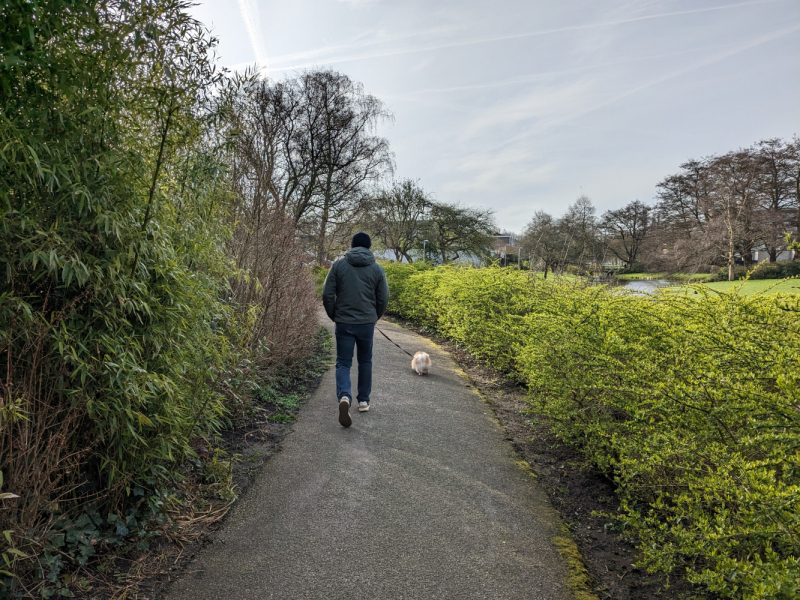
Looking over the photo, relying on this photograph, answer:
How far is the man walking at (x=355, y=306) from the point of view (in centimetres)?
521

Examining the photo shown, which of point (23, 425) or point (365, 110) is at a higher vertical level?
point (365, 110)

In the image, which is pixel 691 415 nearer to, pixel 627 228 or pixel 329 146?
pixel 329 146

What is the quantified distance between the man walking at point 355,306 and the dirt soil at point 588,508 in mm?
1754

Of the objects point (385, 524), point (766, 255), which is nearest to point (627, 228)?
point (766, 255)

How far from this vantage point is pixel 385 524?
3027 millimetres

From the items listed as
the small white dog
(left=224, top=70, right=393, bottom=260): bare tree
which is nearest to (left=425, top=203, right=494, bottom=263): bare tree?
(left=224, top=70, right=393, bottom=260): bare tree

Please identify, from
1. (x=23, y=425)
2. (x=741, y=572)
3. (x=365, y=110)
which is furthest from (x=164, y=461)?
(x=365, y=110)

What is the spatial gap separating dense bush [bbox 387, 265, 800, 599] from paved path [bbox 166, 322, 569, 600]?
694mm

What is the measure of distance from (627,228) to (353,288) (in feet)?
162

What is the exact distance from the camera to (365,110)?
22.2 metres

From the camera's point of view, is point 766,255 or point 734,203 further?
point 766,255

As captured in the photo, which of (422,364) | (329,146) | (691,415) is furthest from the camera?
(329,146)

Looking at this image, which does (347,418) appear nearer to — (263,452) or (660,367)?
(263,452)

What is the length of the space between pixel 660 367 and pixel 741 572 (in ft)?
5.71
